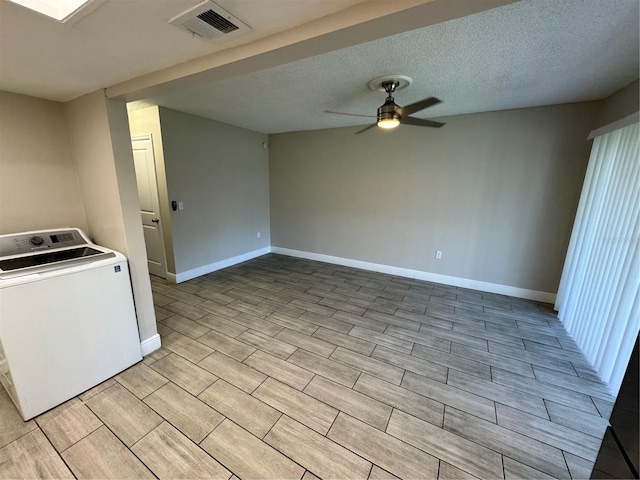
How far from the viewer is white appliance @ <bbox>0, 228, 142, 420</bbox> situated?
154 centimetres

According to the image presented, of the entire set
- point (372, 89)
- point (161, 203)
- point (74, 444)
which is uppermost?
point (372, 89)

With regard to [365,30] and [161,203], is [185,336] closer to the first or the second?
[161,203]

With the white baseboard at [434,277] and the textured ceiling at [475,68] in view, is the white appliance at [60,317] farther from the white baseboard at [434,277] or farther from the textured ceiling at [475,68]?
the white baseboard at [434,277]

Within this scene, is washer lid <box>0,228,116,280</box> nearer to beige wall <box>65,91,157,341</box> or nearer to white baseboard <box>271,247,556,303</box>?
beige wall <box>65,91,157,341</box>

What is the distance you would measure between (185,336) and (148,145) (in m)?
2.65

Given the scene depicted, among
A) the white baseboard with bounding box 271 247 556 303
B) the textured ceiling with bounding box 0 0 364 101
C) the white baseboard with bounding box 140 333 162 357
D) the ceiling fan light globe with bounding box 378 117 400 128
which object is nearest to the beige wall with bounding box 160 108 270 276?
the white baseboard with bounding box 271 247 556 303

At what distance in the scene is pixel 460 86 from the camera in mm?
2445

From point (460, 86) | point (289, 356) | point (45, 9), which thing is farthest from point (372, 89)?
point (289, 356)

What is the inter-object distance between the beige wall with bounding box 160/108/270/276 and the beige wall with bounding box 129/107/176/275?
58 mm

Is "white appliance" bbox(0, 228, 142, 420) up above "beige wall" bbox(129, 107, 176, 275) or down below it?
below

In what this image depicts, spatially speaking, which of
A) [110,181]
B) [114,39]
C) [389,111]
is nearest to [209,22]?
[114,39]

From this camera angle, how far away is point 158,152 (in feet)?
11.2

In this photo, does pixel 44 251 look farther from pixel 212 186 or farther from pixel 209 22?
pixel 212 186

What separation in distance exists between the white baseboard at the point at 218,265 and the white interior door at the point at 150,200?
1.05ft
